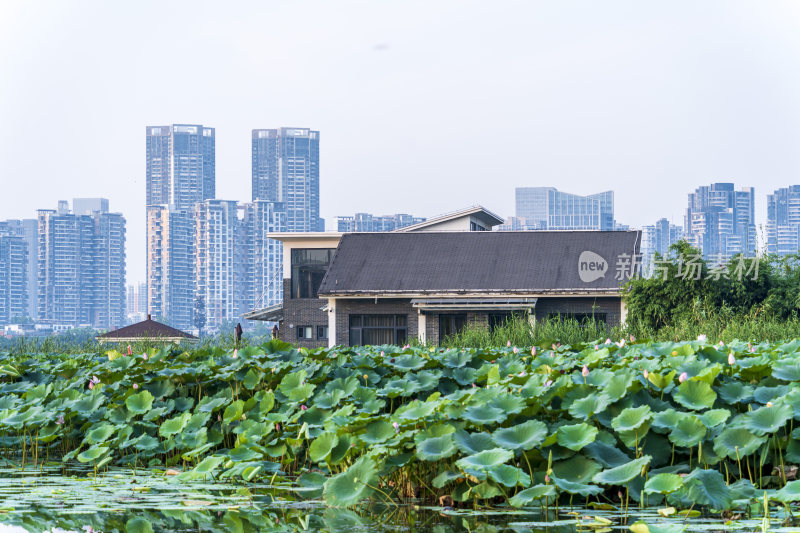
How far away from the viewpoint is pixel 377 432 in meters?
4.14

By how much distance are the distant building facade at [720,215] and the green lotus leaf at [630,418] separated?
15237cm

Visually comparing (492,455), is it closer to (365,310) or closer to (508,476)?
(508,476)

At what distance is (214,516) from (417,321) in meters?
23.1

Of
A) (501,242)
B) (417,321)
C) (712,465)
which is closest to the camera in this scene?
(712,465)

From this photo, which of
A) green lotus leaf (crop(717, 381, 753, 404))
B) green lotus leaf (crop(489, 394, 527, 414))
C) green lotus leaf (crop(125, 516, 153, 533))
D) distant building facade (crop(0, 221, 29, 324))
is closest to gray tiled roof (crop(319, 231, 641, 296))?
green lotus leaf (crop(717, 381, 753, 404))

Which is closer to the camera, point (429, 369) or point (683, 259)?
point (429, 369)

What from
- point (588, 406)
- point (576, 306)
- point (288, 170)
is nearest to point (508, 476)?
point (588, 406)

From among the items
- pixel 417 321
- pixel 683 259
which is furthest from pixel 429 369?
pixel 417 321

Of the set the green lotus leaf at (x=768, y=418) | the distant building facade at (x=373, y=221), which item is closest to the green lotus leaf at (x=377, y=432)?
the green lotus leaf at (x=768, y=418)

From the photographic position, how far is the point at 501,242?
94.1ft

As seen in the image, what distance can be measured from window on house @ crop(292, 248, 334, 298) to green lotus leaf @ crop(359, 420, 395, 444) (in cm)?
2824

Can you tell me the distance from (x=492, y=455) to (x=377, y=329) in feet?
78.0

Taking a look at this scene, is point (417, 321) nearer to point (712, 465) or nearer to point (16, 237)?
point (712, 465)

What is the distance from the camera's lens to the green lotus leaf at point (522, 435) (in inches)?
146
